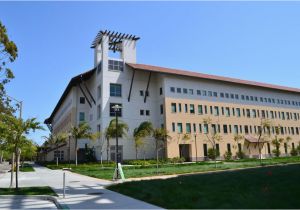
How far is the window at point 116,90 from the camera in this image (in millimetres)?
47734

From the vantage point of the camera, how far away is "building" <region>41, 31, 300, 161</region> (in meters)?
47.8

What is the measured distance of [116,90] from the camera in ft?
158

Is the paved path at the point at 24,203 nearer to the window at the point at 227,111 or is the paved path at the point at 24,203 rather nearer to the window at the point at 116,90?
the window at the point at 116,90

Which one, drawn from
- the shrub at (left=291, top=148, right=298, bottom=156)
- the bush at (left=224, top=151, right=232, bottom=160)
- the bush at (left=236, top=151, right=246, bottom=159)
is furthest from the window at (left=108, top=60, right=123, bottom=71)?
the shrub at (left=291, top=148, right=298, bottom=156)

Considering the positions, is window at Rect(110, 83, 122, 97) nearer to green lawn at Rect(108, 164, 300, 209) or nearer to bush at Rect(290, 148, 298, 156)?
green lawn at Rect(108, 164, 300, 209)

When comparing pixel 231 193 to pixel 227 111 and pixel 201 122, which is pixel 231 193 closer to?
pixel 201 122

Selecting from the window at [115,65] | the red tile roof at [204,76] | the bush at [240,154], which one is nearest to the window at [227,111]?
the red tile roof at [204,76]

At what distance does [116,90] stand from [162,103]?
8.44m

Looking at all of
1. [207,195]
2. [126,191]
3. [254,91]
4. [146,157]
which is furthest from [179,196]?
[254,91]

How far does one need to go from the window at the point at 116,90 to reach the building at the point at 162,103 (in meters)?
0.17

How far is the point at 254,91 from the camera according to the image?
61.5m

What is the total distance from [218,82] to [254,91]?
10.7 meters

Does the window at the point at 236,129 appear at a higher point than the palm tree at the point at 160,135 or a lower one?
higher

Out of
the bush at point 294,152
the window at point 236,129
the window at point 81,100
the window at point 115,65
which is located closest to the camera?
the window at point 115,65
